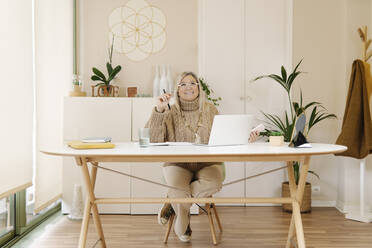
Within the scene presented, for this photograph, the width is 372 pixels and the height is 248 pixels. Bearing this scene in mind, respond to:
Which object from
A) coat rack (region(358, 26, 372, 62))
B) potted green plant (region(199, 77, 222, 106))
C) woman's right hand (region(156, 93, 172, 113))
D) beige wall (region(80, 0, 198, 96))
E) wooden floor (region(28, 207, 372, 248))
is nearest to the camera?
woman's right hand (region(156, 93, 172, 113))

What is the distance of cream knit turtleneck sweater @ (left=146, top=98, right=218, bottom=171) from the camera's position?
2.37 m

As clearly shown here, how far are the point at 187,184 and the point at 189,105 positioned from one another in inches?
23.4

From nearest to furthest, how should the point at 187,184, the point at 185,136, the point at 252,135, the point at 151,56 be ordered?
the point at 252,135 < the point at 187,184 < the point at 185,136 < the point at 151,56

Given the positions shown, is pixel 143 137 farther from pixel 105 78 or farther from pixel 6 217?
pixel 105 78

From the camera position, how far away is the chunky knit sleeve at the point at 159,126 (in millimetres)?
2367

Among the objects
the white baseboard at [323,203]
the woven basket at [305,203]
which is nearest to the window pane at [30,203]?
the woven basket at [305,203]

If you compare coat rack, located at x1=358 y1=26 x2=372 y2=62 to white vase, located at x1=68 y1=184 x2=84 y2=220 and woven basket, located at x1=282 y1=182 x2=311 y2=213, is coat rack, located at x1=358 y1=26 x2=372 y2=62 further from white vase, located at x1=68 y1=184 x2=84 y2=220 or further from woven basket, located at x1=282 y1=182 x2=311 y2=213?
white vase, located at x1=68 y1=184 x2=84 y2=220

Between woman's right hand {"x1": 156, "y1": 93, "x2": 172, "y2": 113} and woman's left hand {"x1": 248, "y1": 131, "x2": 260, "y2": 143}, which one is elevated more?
woman's right hand {"x1": 156, "y1": 93, "x2": 172, "y2": 113}

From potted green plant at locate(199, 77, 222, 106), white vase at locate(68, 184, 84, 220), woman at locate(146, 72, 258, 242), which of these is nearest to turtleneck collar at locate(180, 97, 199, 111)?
woman at locate(146, 72, 258, 242)

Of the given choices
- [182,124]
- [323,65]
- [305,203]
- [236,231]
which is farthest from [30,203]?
[323,65]

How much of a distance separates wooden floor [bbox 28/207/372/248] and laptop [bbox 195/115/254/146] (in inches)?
33.5

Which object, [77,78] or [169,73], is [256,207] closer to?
[169,73]

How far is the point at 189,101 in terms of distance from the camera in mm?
2547

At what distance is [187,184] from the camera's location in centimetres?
229
